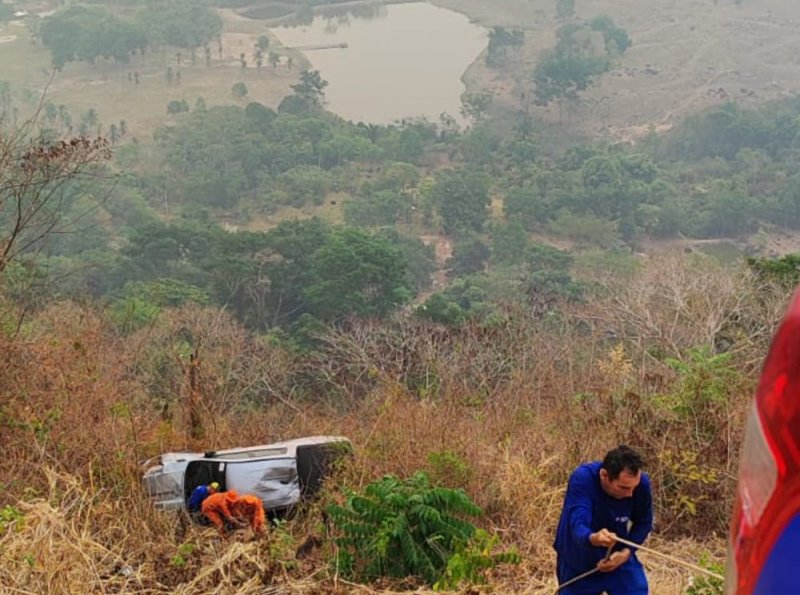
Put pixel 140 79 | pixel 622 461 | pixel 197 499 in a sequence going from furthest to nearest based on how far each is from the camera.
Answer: pixel 140 79 → pixel 197 499 → pixel 622 461

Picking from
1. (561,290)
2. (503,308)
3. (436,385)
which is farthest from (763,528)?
(561,290)

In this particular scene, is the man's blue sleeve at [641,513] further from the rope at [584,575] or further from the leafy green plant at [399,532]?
the leafy green plant at [399,532]

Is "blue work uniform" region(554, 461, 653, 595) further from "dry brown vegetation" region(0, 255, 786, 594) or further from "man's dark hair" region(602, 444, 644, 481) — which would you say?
"dry brown vegetation" region(0, 255, 786, 594)

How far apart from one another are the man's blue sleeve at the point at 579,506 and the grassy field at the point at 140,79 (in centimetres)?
3767

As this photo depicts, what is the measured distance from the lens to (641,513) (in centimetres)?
256

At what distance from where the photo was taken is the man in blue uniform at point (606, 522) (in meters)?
2.42

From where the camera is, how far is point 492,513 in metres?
4.33

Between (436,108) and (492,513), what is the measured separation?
41.1 meters

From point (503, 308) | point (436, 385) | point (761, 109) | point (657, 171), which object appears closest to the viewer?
point (436, 385)

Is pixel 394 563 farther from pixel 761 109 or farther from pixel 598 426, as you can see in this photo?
pixel 761 109

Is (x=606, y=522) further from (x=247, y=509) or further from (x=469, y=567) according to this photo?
(x=247, y=509)

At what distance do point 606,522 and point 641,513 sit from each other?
12 centimetres

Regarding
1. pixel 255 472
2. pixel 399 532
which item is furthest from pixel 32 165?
pixel 399 532

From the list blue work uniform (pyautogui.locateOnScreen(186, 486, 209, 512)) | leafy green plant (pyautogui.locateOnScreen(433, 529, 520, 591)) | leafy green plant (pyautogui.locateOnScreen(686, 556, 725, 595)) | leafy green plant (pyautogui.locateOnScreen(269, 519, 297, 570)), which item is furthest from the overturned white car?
leafy green plant (pyautogui.locateOnScreen(686, 556, 725, 595))
